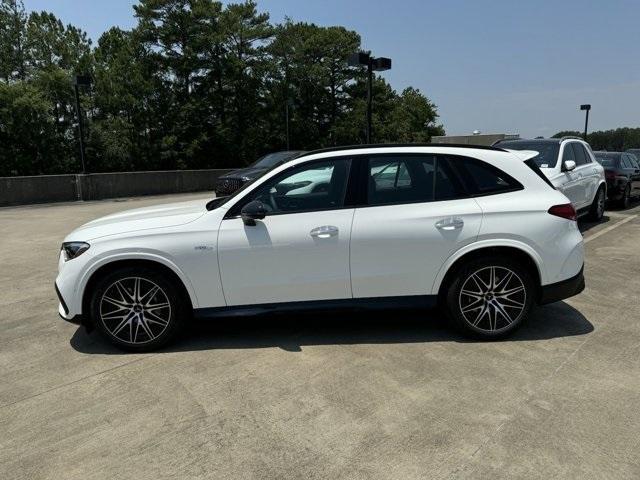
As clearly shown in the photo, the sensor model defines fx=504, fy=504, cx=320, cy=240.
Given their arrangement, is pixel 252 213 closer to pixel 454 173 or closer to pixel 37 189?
pixel 454 173

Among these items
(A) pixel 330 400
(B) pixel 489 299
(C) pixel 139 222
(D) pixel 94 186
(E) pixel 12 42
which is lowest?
(A) pixel 330 400

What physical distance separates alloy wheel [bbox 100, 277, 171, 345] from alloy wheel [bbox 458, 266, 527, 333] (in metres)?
2.52

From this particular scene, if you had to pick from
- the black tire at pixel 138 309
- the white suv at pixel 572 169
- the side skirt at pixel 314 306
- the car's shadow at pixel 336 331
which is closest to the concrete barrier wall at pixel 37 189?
the car's shadow at pixel 336 331

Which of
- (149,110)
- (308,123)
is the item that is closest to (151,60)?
(149,110)

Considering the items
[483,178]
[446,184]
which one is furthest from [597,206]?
[446,184]

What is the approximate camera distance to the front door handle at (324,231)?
4.09 metres

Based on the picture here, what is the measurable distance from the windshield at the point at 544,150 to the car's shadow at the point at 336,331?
4.36 metres

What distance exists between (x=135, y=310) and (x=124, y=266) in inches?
15.0

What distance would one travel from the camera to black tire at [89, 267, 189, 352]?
13.6ft

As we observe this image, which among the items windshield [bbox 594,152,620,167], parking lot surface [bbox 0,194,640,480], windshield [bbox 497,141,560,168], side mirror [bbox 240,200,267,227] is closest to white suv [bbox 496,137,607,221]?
windshield [bbox 497,141,560,168]

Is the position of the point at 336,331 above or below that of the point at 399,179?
below

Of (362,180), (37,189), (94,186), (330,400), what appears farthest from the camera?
(94,186)

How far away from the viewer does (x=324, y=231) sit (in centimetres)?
409

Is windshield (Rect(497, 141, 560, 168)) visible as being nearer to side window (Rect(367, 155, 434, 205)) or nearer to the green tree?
side window (Rect(367, 155, 434, 205))
